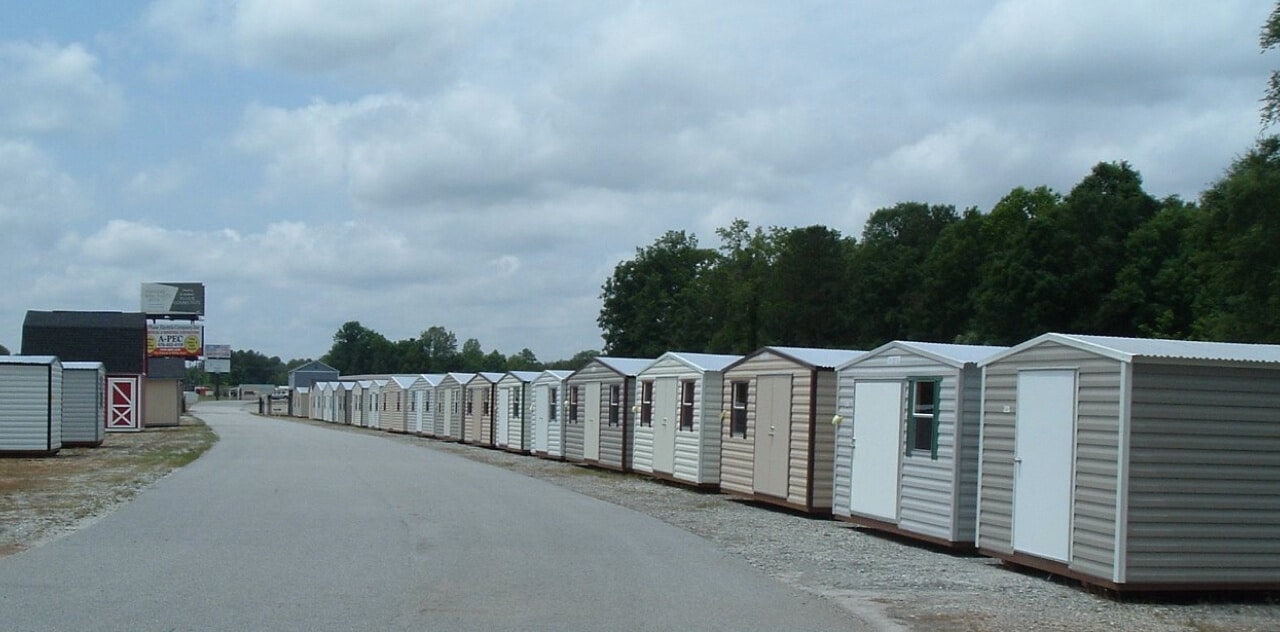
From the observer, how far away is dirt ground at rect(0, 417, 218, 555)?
51.4 ft

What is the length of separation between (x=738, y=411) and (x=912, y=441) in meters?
6.64

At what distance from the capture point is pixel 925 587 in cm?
1229

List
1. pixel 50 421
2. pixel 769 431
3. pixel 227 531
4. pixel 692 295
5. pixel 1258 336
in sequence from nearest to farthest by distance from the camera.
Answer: pixel 227 531
pixel 769 431
pixel 50 421
pixel 1258 336
pixel 692 295

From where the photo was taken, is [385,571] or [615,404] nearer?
[385,571]

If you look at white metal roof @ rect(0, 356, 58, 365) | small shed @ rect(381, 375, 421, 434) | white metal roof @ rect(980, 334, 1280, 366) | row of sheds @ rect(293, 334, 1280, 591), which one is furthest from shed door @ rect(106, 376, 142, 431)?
white metal roof @ rect(980, 334, 1280, 366)

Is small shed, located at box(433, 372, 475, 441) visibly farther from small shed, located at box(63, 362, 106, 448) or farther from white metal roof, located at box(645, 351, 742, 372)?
white metal roof, located at box(645, 351, 742, 372)

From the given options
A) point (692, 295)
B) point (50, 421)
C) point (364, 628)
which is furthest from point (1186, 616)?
point (692, 295)

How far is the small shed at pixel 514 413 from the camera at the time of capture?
37.2m

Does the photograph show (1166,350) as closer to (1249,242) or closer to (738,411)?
(738,411)

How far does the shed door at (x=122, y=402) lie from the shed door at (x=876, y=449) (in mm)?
39108

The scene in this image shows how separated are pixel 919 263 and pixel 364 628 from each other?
6187 cm

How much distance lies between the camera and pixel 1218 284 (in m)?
34.8

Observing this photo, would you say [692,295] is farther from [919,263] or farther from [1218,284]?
[1218,284]

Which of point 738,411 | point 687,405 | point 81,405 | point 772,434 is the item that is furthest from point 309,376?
point 772,434
